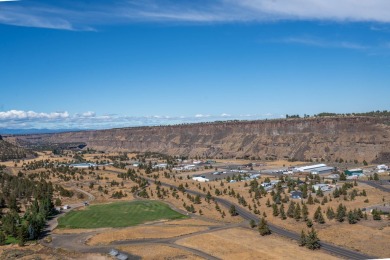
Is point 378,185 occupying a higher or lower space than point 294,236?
higher

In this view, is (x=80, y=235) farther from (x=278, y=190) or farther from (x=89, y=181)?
(x=89, y=181)

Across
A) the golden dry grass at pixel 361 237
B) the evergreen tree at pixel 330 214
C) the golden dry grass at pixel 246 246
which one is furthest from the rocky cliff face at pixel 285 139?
the golden dry grass at pixel 246 246

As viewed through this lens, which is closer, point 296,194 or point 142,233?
point 142,233

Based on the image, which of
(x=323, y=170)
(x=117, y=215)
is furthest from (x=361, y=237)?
(x=323, y=170)

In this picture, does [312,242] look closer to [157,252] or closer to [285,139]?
[157,252]

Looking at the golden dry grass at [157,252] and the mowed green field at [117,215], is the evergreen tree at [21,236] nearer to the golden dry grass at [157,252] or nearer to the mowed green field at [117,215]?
the mowed green field at [117,215]

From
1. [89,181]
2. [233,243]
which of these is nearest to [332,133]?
[89,181]
